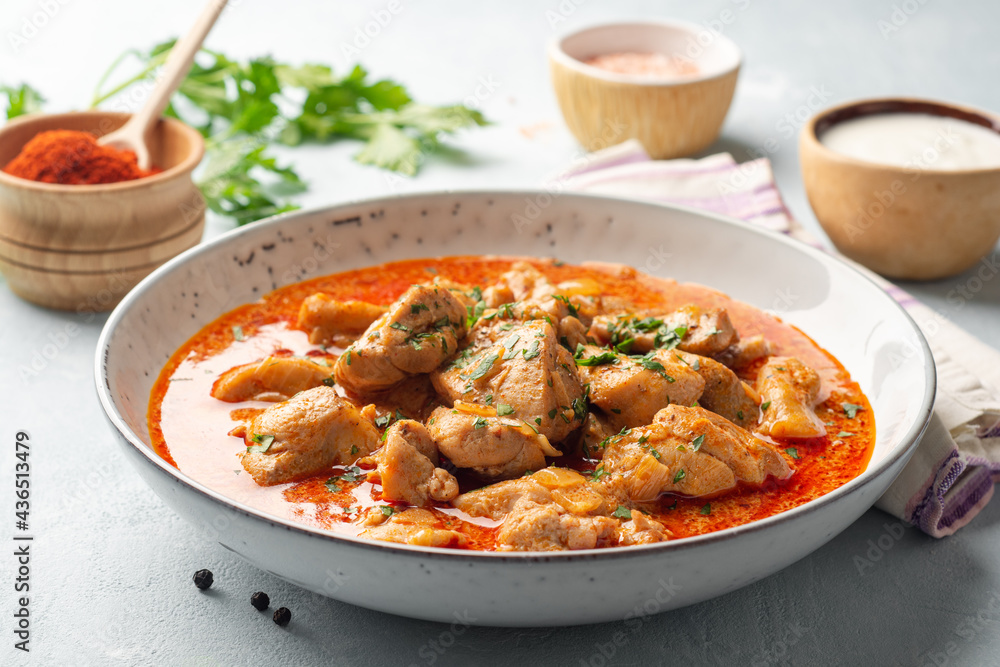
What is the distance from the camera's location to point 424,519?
3066 mm

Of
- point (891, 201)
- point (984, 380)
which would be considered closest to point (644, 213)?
point (891, 201)

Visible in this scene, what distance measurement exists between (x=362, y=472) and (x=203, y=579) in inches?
24.6

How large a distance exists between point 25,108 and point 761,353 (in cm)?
491

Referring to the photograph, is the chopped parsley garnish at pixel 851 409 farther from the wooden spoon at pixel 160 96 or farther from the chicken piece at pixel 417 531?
the wooden spoon at pixel 160 96

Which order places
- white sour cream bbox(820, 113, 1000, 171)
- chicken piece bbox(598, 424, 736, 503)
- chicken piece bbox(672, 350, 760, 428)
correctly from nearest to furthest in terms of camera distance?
chicken piece bbox(598, 424, 736, 503), chicken piece bbox(672, 350, 760, 428), white sour cream bbox(820, 113, 1000, 171)

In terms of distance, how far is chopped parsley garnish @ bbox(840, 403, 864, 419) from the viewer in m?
3.78

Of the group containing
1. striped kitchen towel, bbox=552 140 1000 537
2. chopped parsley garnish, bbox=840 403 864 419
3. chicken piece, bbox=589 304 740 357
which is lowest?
striped kitchen towel, bbox=552 140 1000 537

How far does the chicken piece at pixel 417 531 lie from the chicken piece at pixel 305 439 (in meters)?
0.38

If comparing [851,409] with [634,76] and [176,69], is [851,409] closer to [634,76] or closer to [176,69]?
[634,76]

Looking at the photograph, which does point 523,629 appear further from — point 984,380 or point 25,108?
point 25,108

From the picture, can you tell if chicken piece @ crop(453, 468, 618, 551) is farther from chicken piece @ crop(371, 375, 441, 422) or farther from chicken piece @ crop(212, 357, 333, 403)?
chicken piece @ crop(212, 357, 333, 403)

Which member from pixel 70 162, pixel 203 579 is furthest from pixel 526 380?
pixel 70 162

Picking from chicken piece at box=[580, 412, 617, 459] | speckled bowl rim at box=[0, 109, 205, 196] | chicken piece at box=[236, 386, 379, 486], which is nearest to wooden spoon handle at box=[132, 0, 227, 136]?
speckled bowl rim at box=[0, 109, 205, 196]

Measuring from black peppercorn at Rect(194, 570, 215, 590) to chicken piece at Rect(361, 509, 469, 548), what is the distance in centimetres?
63
